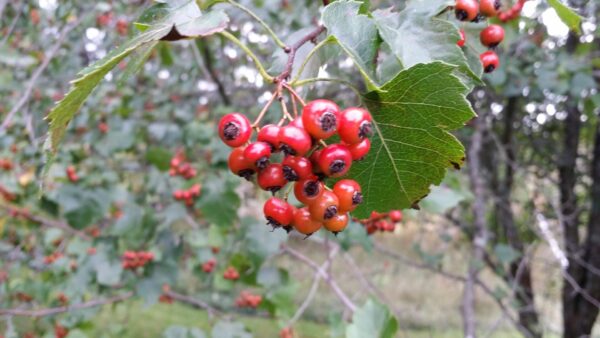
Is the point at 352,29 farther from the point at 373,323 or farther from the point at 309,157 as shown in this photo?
the point at 373,323

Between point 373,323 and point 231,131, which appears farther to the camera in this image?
point 373,323

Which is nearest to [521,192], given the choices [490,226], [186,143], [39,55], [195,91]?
[490,226]

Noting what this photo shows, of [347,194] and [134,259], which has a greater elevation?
[347,194]

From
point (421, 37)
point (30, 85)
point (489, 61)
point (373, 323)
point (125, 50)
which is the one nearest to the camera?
point (125, 50)

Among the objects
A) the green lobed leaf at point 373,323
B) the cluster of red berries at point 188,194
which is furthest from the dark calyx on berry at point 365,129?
the cluster of red berries at point 188,194

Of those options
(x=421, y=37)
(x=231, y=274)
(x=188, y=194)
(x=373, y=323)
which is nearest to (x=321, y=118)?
(x=421, y=37)

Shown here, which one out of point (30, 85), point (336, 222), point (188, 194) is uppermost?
point (30, 85)
